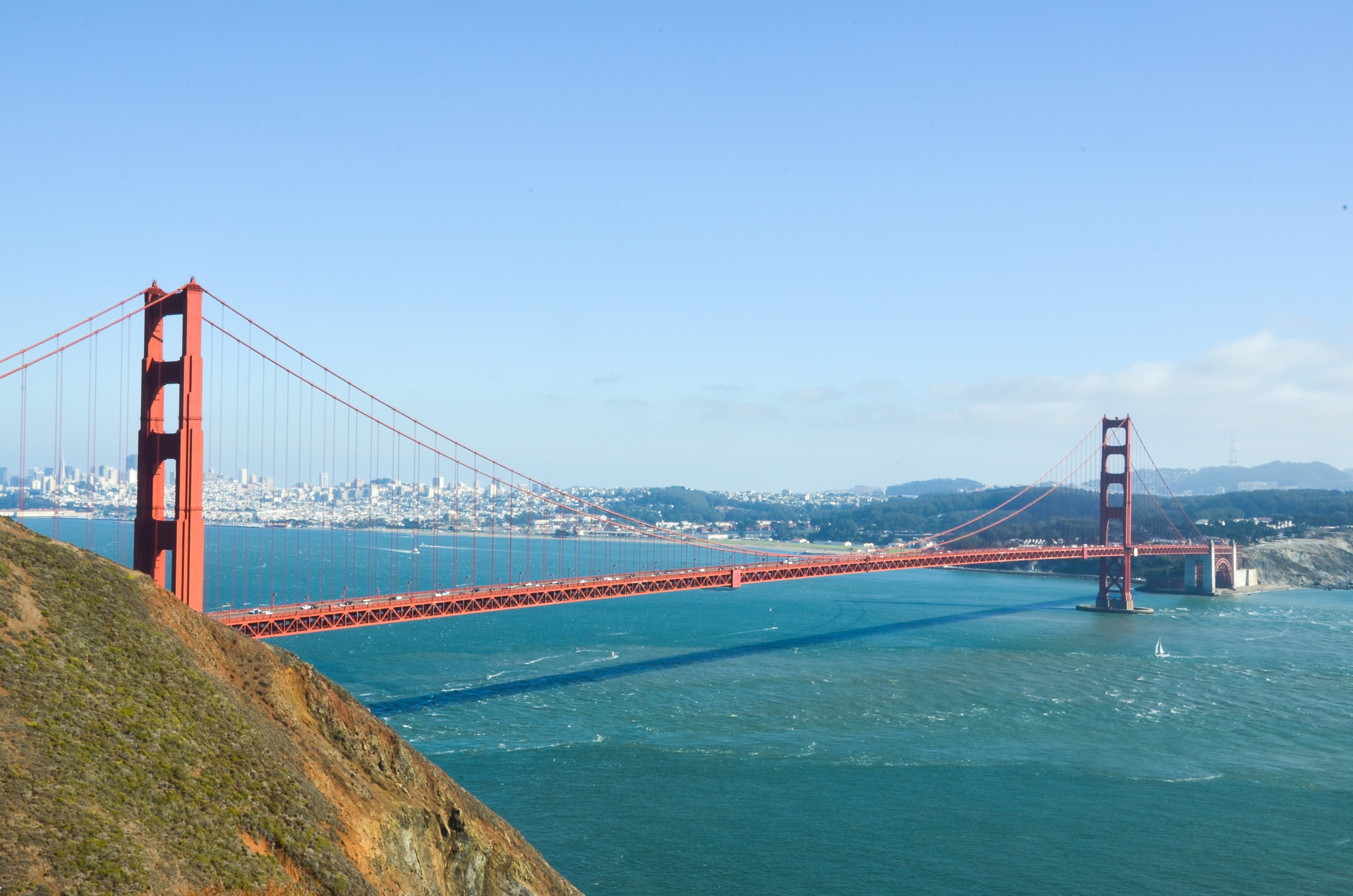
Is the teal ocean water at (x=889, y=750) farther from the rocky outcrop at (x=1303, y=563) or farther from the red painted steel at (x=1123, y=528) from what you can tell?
the rocky outcrop at (x=1303, y=563)

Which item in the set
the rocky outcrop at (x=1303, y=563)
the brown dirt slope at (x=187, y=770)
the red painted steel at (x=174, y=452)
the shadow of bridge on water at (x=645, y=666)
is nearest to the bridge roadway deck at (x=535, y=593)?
the red painted steel at (x=174, y=452)

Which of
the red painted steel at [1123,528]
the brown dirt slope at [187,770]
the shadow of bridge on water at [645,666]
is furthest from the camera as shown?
the red painted steel at [1123,528]

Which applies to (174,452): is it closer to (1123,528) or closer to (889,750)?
(889,750)

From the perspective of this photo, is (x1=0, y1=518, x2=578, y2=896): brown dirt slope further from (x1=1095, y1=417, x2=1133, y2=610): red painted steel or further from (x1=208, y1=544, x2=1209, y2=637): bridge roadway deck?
(x1=1095, y1=417, x2=1133, y2=610): red painted steel

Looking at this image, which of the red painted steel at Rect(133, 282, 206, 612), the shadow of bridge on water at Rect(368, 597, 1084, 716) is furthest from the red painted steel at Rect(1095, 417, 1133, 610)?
the red painted steel at Rect(133, 282, 206, 612)

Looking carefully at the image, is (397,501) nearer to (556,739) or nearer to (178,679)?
(556,739)

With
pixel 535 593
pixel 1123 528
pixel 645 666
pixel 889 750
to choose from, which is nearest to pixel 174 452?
pixel 535 593

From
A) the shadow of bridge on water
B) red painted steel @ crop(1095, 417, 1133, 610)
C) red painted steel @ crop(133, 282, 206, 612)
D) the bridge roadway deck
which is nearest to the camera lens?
red painted steel @ crop(133, 282, 206, 612)
